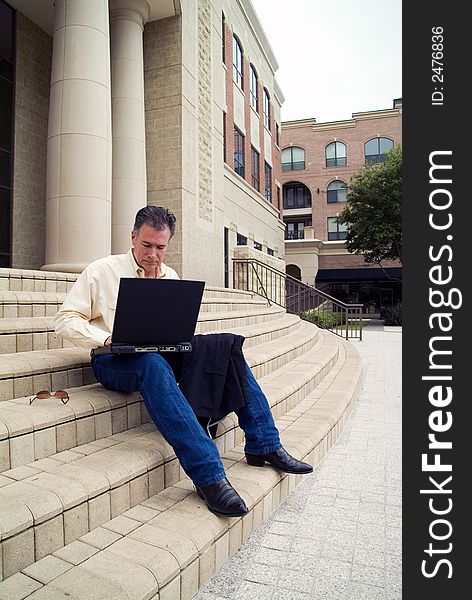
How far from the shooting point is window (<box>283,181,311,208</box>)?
126 ft

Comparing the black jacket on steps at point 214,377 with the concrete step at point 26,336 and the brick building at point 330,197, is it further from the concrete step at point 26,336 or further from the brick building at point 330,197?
the brick building at point 330,197

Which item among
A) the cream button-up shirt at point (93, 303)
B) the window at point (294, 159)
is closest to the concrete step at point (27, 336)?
the cream button-up shirt at point (93, 303)

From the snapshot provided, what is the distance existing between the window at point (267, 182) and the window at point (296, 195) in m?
15.3

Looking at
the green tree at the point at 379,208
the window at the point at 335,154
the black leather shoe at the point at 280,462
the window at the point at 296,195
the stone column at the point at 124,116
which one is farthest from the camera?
the window at the point at 296,195

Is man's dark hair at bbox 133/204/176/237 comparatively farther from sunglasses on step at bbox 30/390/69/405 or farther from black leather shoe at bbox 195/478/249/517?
black leather shoe at bbox 195/478/249/517

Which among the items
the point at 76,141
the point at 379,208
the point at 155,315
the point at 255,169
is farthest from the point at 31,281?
the point at 379,208

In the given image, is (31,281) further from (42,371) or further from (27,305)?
(42,371)

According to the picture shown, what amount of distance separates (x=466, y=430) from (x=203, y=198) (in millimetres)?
10345

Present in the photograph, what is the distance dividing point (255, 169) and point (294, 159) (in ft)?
60.8

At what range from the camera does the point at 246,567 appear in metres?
2.49

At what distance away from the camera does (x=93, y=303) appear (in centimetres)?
316

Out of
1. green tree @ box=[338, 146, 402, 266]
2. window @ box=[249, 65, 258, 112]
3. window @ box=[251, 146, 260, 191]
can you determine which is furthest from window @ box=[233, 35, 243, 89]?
green tree @ box=[338, 146, 402, 266]

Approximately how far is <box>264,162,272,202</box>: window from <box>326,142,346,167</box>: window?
15.5 m

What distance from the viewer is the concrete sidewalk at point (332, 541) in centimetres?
229
